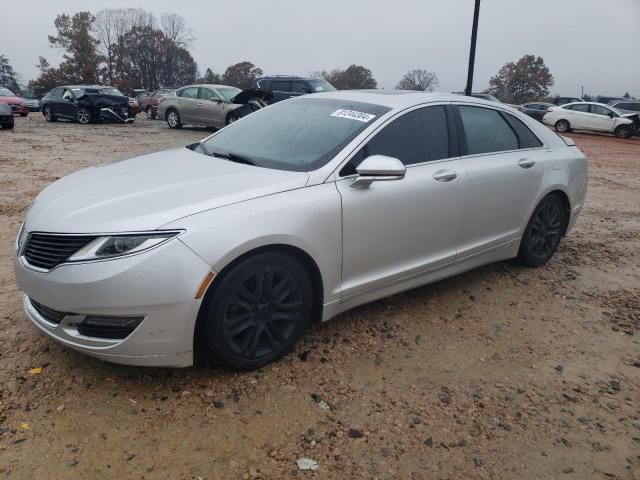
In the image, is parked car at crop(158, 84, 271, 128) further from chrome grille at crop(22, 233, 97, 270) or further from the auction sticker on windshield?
chrome grille at crop(22, 233, 97, 270)

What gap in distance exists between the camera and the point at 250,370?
277 centimetres

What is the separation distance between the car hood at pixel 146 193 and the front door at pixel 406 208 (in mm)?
433

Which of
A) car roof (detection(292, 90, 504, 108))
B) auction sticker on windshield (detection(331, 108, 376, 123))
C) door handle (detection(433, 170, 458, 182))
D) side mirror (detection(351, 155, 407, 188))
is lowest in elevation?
door handle (detection(433, 170, 458, 182))

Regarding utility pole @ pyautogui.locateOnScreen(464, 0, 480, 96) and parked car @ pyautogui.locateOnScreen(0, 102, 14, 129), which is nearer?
utility pole @ pyautogui.locateOnScreen(464, 0, 480, 96)

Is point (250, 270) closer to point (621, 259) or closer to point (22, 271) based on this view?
point (22, 271)

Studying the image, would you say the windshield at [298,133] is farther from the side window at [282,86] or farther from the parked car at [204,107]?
the side window at [282,86]

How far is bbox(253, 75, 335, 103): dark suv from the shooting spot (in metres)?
14.7

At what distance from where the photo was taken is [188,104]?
16.3 m

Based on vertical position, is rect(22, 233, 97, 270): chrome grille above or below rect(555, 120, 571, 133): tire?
above

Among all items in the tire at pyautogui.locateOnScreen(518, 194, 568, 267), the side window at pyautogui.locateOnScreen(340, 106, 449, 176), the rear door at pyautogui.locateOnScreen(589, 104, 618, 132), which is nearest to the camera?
the side window at pyautogui.locateOnScreen(340, 106, 449, 176)

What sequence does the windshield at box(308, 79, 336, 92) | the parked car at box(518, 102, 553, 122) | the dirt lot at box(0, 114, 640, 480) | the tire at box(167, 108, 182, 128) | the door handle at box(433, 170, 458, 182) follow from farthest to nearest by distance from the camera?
the parked car at box(518, 102, 553, 122)
the tire at box(167, 108, 182, 128)
the windshield at box(308, 79, 336, 92)
the door handle at box(433, 170, 458, 182)
the dirt lot at box(0, 114, 640, 480)

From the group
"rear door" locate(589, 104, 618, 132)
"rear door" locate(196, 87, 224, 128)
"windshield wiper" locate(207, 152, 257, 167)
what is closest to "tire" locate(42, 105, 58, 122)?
"rear door" locate(196, 87, 224, 128)

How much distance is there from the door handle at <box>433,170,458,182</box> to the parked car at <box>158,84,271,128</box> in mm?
11504

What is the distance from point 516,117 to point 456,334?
6.78ft
